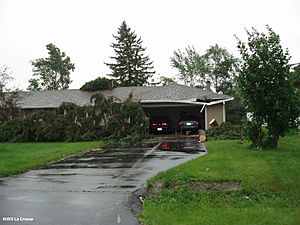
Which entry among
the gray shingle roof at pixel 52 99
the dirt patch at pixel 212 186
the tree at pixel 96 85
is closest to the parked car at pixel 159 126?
the gray shingle roof at pixel 52 99

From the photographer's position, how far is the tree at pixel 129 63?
61438 millimetres

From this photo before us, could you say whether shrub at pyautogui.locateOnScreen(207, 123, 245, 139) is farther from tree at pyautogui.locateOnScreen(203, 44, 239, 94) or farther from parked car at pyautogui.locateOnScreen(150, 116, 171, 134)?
tree at pyautogui.locateOnScreen(203, 44, 239, 94)

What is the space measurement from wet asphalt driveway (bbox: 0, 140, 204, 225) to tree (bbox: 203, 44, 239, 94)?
35654mm

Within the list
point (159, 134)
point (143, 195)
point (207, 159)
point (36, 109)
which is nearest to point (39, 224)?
point (143, 195)

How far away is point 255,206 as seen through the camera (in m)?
7.46

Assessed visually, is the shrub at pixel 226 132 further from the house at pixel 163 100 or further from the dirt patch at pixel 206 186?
the dirt patch at pixel 206 186

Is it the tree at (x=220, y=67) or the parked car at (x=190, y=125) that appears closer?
the parked car at (x=190, y=125)

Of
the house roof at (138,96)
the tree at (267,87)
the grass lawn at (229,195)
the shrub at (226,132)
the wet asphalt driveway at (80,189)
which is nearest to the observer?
the grass lawn at (229,195)

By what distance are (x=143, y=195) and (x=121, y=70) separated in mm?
53764

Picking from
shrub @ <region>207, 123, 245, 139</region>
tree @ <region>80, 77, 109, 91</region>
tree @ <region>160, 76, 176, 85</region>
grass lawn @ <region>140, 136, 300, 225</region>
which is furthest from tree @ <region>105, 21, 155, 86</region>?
grass lawn @ <region>140, 136, 300, 225</region>

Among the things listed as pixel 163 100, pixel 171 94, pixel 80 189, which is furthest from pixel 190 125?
pixel 80 189

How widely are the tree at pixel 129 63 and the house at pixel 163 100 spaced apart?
83.3ft

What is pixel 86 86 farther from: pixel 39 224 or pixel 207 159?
pixel 39 224

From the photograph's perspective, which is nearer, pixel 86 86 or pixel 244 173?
pixel 244 173
